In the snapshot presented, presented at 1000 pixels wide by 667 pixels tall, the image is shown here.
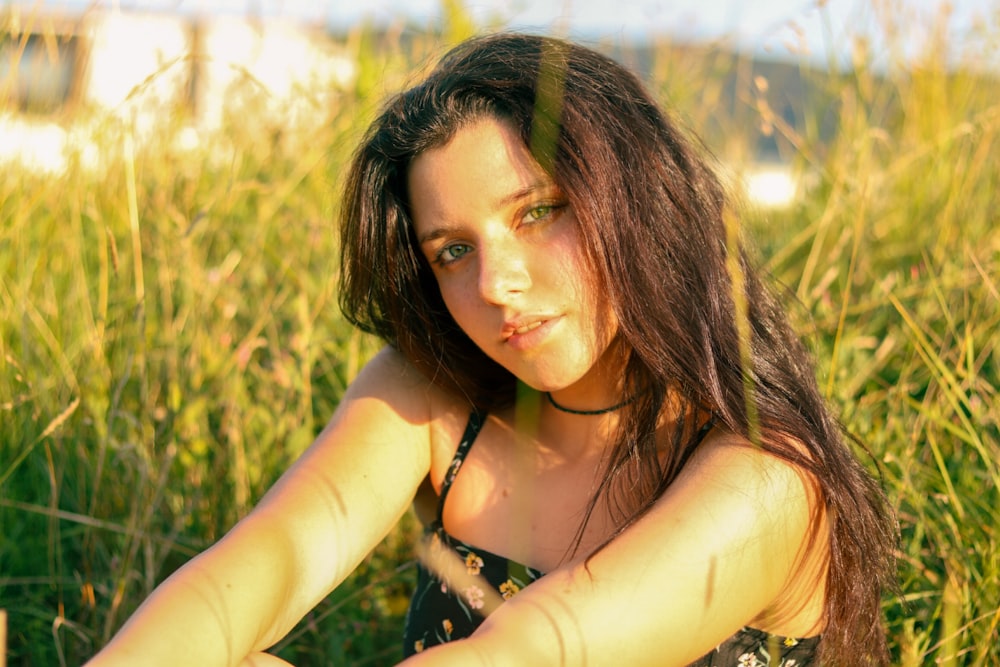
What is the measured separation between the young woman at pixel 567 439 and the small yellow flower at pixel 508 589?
0.5 inches

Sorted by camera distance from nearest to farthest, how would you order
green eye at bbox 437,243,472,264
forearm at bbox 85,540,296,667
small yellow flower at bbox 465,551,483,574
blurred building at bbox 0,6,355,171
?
forearm at bbox 85,540,296,667 < green eye at bbox 437,243,472,264 < small yellow flower at bbox 465,551,483,574 < blurred building at bbox 0,6,355,171

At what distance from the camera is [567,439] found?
1.87 metres

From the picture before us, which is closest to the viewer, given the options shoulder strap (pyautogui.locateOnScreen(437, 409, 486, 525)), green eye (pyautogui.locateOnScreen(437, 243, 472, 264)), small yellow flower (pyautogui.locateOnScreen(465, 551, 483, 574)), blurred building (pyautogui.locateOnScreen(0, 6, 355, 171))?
green eye (pyautogui.locateOnScreen(437, 243, 472, 264))

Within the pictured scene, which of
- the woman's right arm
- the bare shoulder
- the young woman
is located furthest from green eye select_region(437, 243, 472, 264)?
the bare shoulder

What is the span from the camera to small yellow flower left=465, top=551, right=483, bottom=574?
1.83 meters

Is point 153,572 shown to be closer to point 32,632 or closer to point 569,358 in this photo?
Result: point 32,632

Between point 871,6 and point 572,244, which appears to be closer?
point 572,244

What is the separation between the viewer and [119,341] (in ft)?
8.40

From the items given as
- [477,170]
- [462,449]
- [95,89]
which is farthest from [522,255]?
[95,89]

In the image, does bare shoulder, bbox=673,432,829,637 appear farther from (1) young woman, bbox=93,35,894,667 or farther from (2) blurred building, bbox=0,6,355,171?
(2) blurred building, bbox=0,6,355,171

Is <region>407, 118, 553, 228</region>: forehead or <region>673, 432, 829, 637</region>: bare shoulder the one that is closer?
<region>673, 432, 829, 637</region>: bare shoulder

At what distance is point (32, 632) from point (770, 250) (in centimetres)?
213

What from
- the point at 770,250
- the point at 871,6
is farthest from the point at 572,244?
the point at 871,6

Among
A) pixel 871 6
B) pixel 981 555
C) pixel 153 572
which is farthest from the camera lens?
pixel 871 6
